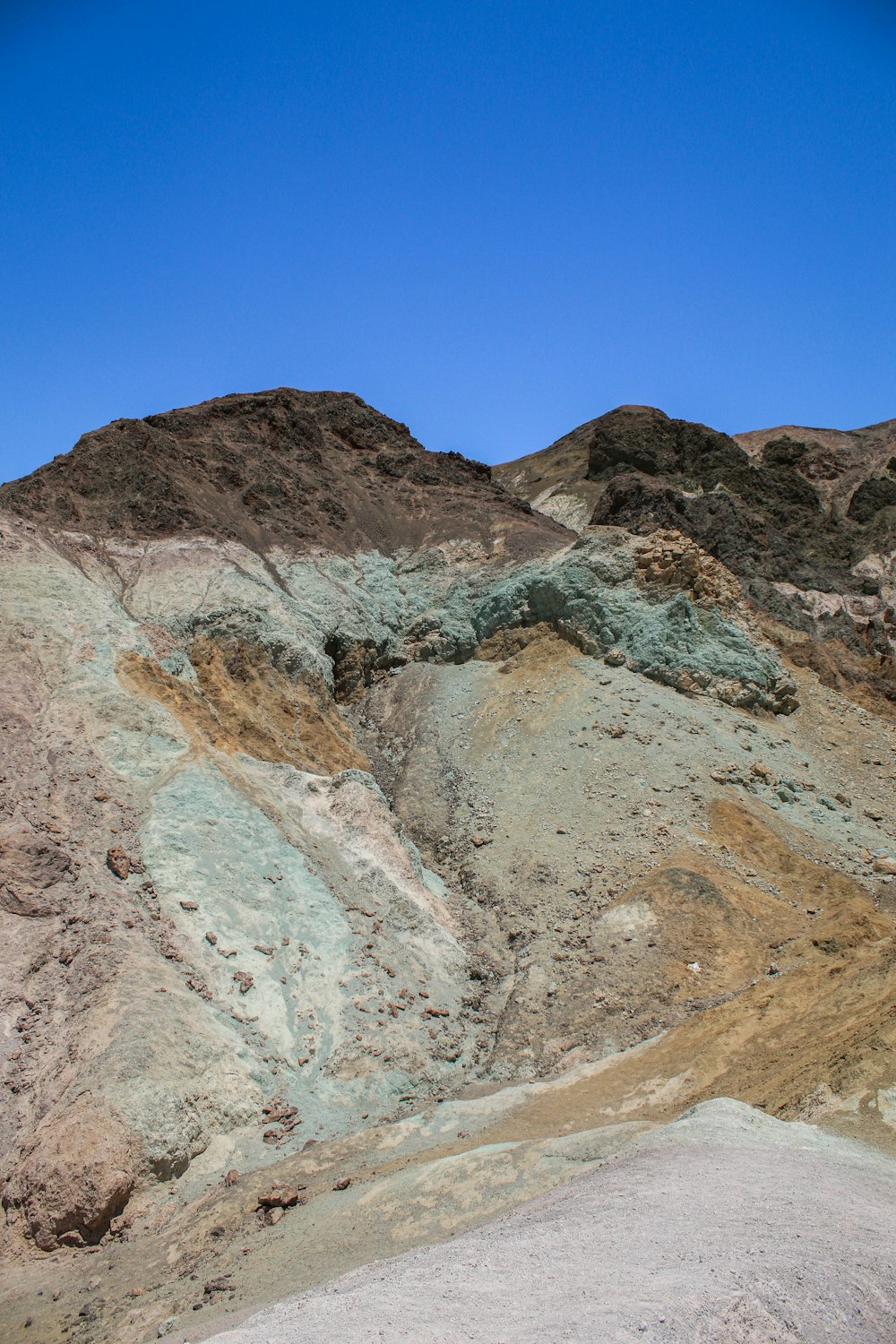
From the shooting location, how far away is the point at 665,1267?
605 centimetres

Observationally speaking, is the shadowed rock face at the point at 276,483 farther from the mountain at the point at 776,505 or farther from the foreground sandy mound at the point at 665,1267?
the foreground sandy mound at the point at 665,1267

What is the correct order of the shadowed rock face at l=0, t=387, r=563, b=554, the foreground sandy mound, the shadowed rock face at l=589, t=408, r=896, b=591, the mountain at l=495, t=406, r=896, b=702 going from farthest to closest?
the shadowed rock face at l=589, t=408, r=896, b=591
the mountain at l=495, t=406, r=896, b=702
the shadowed rock face at l=0, t=387, r=563, b=554
the foreground sandy mound

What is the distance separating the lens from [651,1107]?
1102 centimetres

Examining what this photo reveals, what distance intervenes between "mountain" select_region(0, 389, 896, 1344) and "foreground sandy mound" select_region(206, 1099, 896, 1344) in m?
0.09

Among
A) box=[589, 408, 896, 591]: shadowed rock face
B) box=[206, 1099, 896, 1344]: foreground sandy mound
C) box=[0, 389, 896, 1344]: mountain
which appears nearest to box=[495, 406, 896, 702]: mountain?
box=[589, 408, 896, 591]: shadowed rock face

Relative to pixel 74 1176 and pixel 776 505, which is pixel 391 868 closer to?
pixel 74 1176

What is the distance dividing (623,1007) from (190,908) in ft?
23.8

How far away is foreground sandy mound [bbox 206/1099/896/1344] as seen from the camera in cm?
538

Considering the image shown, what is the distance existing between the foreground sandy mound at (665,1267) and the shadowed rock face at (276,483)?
77.1 ft

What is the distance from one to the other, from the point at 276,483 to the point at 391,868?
20244mm

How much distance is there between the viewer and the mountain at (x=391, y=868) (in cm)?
945

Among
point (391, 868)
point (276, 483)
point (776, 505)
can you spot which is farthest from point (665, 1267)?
point (776, 505)

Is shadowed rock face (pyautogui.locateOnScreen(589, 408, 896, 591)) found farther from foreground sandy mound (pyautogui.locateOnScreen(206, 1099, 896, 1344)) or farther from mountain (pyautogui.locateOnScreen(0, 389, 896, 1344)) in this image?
foreground sandy mound (pyautogui.locateOnScreen(206, 1099, 896, 1344))

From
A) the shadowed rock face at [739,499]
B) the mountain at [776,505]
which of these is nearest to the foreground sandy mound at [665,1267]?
the mountain at [776,505]
